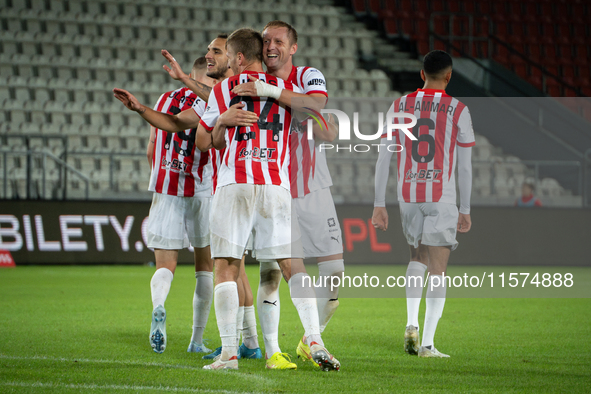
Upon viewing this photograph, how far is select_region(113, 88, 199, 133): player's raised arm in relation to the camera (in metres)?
4.48

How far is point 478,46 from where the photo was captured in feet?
61.9

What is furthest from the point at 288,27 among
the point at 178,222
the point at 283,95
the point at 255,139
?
the point at 178,222

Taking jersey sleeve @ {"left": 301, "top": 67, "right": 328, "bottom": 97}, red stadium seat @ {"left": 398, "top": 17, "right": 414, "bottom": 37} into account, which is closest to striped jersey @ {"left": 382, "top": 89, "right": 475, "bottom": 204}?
jersey sleeve @ {"left": 301, "top": 67, "right": 328, "bottom": 97}

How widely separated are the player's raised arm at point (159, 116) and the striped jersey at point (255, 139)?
1.37 ft

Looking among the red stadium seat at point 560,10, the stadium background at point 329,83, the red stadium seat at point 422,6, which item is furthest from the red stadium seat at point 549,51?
the red stadium seat at point 422,6

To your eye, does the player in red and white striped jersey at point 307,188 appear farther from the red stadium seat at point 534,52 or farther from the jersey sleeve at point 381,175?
the red stadium seat at point 534,52

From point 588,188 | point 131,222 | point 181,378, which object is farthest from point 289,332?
point 588,188

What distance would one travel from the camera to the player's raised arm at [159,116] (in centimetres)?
448

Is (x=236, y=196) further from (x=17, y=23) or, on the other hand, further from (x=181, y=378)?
(x=17, y=23)

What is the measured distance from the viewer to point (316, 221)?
192 inches

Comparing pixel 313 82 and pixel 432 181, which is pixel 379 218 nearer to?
pixel 432 181

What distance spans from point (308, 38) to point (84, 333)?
46.8 ft

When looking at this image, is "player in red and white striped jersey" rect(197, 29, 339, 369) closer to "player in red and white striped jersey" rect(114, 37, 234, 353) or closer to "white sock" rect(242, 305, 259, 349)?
"white sock" rect(242, 305, 259, 349)

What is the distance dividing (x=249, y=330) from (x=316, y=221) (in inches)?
33.8
